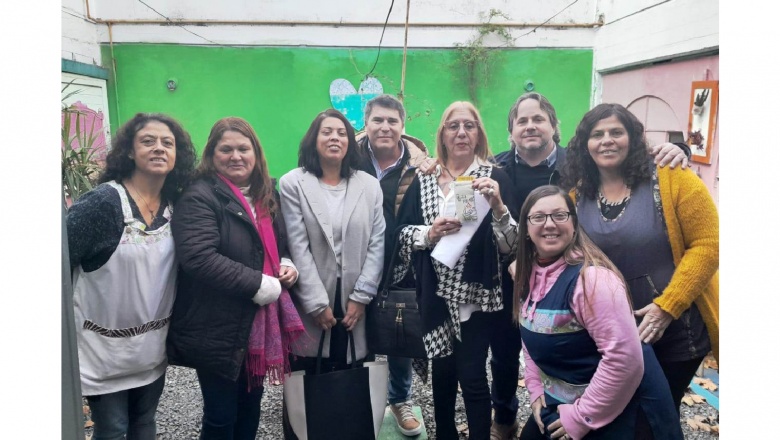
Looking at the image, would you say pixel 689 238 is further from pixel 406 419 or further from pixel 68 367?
pixel 68 367

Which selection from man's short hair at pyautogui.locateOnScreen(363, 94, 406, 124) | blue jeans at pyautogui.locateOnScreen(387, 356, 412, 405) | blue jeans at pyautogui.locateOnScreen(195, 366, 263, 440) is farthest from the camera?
blue jeans at pyautogui.locateOnScreen(387, 356, 412, 405)

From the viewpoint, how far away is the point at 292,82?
2.39 meters

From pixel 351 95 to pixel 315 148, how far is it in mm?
349

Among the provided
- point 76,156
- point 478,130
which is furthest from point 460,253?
point 76,156

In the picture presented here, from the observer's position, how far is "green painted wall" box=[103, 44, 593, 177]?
7.43 ft

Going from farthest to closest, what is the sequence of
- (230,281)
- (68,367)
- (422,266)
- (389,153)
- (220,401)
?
(389,153) → (422,266) → (220,401) → (230,281) → (68,367)

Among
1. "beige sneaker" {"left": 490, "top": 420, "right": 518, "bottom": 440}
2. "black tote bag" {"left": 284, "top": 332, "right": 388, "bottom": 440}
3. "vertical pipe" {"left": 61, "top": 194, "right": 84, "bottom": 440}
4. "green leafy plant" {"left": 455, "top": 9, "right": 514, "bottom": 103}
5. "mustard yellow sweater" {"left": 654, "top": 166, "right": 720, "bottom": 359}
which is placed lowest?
"beige sneaker" {"left": 490, "top": 420, "right": 518, "bottom": 440}

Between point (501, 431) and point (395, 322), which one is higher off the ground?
point (395, 322)

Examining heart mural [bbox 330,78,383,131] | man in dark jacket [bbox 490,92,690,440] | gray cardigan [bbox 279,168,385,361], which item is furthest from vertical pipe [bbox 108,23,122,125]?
man in dark jacket [bbox 490,92,690,440]

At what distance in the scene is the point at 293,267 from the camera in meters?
2.25

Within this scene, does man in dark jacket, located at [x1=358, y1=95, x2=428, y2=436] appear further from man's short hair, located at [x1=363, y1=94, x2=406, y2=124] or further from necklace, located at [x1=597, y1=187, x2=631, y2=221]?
necklace, located at [x1=597, y1=187, x2=631, y2=221]

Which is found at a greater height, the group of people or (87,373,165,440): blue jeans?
the group of people
